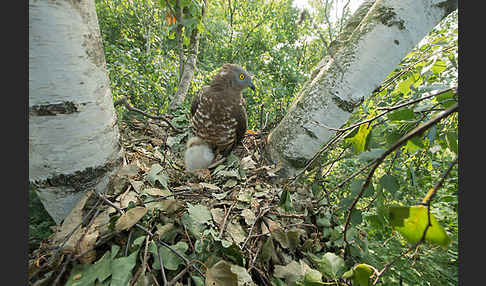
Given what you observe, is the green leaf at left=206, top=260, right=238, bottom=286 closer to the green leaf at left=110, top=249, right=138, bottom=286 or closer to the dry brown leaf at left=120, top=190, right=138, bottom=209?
the green leaf at left=110, top=249, right=138, bottom=286

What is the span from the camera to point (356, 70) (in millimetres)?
1091

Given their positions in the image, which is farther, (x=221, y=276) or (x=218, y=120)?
(x=218, y=120)

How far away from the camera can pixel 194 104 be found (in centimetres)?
210

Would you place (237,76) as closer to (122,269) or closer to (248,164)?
(248,164)

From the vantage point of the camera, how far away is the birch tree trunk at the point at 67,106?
2.05 ft

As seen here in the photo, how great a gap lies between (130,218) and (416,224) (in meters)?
0.71

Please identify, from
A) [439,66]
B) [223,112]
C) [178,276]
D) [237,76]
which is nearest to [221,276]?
[178,276]

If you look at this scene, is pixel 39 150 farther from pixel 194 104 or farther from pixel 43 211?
pixel 194 104

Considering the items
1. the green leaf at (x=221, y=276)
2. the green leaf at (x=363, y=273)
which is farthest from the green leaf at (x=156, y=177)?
the green leaf at (x=363, y=273)

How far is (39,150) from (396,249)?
1800mm

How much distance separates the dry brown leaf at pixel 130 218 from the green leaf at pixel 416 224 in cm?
65

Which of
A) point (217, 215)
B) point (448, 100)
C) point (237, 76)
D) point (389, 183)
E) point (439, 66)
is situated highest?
point (439, 66)

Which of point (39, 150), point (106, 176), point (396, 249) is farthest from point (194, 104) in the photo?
point (396, 249)

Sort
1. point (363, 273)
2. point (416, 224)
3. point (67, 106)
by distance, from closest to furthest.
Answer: point (416, 224) < point (363, 273) < point (67, 106)
